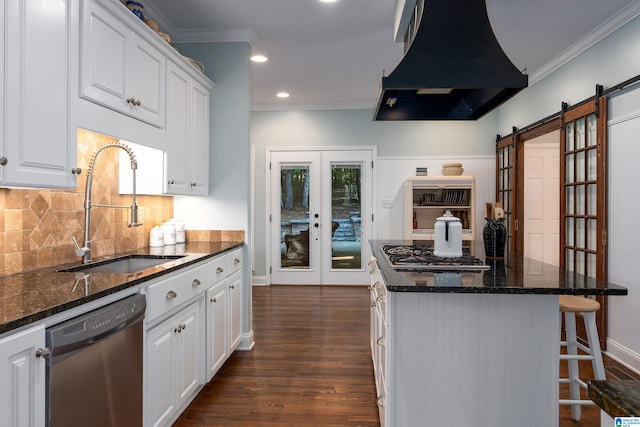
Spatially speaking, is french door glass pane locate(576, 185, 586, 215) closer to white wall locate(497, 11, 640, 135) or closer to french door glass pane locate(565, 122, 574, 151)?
french door glass pane locate(565, 122, 574, 151)

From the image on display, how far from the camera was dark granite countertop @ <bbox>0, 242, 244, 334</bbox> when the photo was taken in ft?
4.02

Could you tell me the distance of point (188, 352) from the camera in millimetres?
2398

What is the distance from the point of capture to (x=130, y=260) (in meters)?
2.69

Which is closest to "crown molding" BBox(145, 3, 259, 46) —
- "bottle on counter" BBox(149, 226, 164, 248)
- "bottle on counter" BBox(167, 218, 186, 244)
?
"bottle on counter" BBox(167, 218, 186, 244)

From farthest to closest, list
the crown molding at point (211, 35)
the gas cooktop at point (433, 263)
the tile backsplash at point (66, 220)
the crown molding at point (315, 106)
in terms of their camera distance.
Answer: the crown molding at point (315, 106) < the crown molding at point (211, 35) < the gas cooktop at point (433, 263) < the tile backsplash at point (66, 220)

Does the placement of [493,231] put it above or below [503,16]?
below

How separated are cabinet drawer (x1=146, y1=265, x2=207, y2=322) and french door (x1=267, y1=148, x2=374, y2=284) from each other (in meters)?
3.63

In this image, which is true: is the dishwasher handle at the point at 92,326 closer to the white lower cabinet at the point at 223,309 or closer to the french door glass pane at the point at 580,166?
the white lower cabinet at the point at 223,309

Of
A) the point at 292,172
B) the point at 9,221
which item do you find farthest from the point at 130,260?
the point at 292,172

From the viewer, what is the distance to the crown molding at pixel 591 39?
3125 millimetres

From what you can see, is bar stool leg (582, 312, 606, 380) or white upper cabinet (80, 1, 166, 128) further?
bar stool leg (582, 312, 606, 380)

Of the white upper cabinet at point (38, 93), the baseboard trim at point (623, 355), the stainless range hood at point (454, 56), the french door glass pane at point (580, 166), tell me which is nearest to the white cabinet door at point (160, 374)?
the white upper cabinet at point (38, 93)

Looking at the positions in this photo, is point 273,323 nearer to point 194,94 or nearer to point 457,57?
point 194,94

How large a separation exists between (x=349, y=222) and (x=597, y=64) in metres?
3.59
